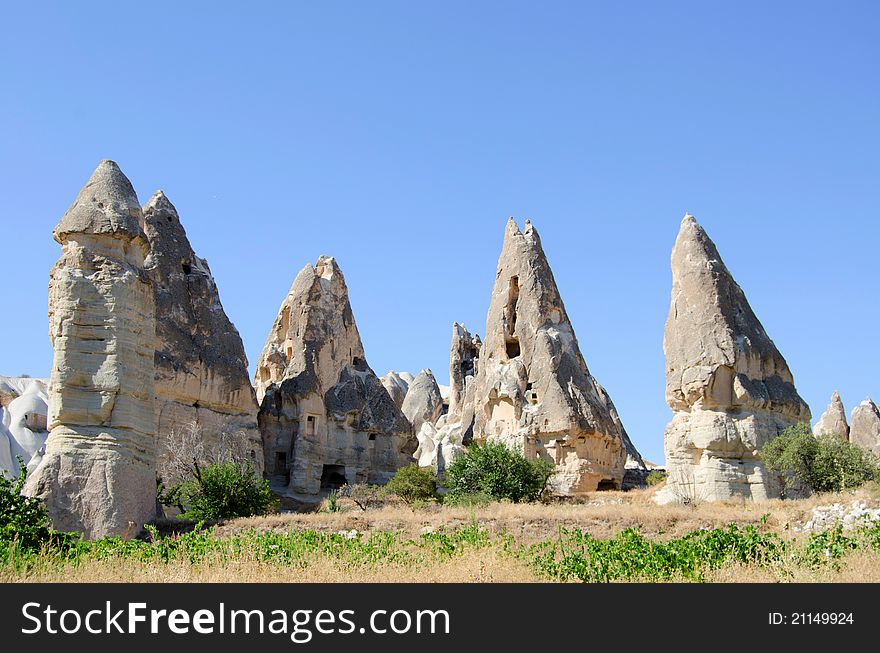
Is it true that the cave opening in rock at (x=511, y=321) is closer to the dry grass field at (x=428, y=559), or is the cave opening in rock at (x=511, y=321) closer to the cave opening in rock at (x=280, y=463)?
the cave opening in rock at (x=280, y=463)

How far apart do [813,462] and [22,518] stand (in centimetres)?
1558

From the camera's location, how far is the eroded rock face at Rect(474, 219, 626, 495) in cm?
2661

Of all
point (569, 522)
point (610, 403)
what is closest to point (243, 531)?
point (569, 522)

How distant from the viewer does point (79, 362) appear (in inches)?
543

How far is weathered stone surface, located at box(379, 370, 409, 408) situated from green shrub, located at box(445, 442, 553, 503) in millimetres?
28961

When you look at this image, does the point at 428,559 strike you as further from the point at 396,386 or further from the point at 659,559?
the point at 396,386

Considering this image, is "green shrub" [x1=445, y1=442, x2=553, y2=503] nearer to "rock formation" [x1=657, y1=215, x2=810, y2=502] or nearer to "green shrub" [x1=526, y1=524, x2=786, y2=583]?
"rock formation" [x1=657, y1=215, x2=810, y2=502]

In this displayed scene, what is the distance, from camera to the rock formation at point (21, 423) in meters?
41.5

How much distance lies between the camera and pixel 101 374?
13.8m

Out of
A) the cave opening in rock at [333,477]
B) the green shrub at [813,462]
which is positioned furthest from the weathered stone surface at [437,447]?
the green shrub at [813,462]

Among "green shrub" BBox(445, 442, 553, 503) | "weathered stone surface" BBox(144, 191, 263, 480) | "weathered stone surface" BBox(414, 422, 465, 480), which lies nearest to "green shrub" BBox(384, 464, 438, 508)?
"green shrub" BBox(445, 442, 553, 503)

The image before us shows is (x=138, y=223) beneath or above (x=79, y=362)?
above
